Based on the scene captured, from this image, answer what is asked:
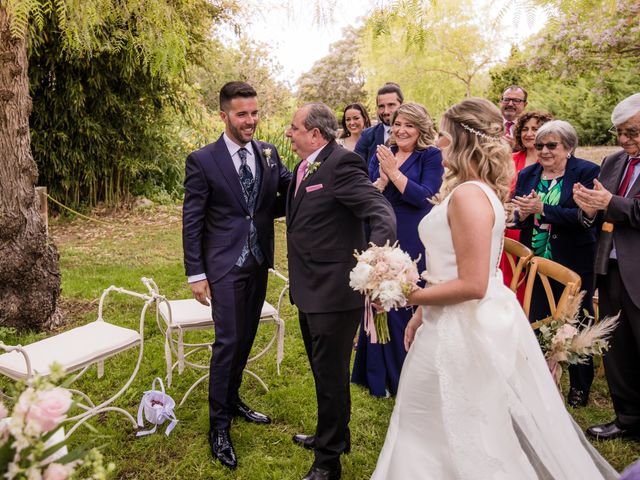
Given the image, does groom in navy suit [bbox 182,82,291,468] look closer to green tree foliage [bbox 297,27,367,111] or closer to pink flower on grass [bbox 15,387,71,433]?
pink flower on grass [bbox 15,387,71,433]

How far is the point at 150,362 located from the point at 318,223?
2.40m

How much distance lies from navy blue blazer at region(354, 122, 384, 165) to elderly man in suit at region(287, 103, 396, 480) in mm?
1905

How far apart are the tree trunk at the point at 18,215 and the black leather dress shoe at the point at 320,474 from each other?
3411 millimetres

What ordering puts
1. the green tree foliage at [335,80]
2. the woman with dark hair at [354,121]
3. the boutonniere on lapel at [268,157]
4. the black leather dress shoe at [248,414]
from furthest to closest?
1. the green tree foliage at [335,80]
2. the woman with dark hair at [354,121]
3. the black leather dress shoe at [248,414]
4. the boutonniere on lapel at [268,157]

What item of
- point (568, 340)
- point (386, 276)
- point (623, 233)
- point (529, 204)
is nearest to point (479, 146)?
point (386, 276)

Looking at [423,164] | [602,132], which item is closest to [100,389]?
[423,164]

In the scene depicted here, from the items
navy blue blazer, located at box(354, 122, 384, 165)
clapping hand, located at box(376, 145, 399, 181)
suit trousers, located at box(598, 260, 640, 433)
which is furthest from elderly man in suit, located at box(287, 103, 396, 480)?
navy blue blazer, located at box(354, 122, 384, 165)

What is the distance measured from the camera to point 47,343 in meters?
3.36

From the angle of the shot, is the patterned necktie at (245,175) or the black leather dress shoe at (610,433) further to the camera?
the black leather dress shoe at (610,433)

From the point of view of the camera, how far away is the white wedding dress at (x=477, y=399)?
227 centimetres

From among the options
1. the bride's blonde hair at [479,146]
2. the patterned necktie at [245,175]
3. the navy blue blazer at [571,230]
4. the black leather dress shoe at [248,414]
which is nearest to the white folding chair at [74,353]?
the black leather dress shoe at [248,414]

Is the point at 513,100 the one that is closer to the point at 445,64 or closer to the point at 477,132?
the point at 477,132

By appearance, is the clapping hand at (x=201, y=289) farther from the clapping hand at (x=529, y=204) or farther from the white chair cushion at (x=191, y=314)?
the clapping hand at (x=529, y=204)

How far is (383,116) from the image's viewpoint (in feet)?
15.9
